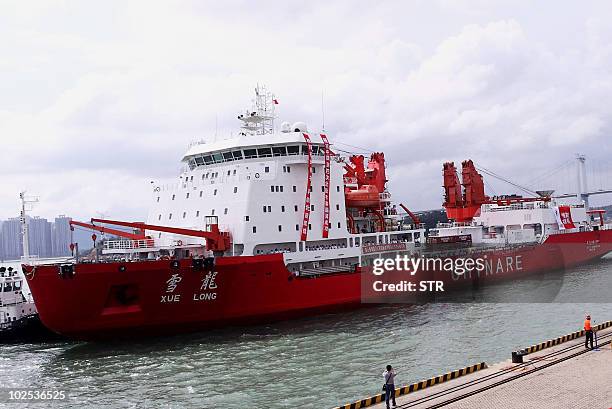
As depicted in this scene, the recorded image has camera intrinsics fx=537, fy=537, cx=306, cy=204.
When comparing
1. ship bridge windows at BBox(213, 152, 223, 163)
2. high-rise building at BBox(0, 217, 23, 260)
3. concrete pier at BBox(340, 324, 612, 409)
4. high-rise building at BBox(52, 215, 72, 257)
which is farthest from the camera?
high-rise building at BBox(0, 217, 23, 260)

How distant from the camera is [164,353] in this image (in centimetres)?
1551

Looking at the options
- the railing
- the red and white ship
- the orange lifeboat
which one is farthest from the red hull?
the orange lifeboat

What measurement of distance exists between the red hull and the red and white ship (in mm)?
32

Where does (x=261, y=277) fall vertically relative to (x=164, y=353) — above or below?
above

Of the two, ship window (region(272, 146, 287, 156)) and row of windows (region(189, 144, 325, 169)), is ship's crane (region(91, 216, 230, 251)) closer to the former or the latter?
row of windows (region(189, 144, 325, 169))

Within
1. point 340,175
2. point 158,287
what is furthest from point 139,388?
point 340,175

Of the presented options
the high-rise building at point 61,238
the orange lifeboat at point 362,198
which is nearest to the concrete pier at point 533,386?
the orange lifeboat at point 362,198

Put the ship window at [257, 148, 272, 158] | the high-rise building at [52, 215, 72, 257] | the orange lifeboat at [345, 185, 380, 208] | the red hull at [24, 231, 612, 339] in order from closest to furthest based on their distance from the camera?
1. the red hull at [24, 231, 612, 339]
2. the ship window at [257, 148, 272, 158]
3. the orange lifeboat at [345, 185, 380, 208]
4. the high-rise building at [52, 215, 72, 257]

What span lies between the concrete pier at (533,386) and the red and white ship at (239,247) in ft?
30.4

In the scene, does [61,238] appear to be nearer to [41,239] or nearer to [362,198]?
[41,239]

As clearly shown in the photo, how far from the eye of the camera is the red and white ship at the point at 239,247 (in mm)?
16203

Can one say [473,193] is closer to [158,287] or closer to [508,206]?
[508,206]

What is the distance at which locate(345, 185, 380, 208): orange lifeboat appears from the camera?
2492 cm

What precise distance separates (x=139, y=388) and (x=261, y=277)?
6.77 meters
